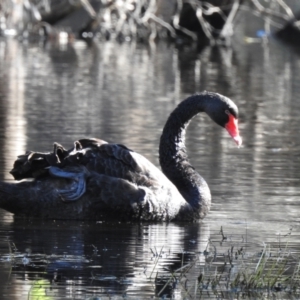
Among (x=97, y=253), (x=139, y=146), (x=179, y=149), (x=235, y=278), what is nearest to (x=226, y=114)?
(x=179, y=149)

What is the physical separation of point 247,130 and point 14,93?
5.40 meters

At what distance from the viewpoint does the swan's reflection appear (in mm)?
6234

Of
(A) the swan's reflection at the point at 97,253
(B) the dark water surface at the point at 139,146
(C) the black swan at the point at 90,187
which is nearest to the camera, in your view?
(A) the swan's reflection at the point at 97,253

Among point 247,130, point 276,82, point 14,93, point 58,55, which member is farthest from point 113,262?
point 58,55

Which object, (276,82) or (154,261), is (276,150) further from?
(276,82)

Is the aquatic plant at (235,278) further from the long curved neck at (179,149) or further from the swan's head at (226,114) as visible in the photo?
the swan's head at (226,114)

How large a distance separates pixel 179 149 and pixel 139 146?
3.03 m

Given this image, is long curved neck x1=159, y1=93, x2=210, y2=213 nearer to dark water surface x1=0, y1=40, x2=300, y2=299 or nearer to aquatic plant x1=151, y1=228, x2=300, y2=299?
dark water surface x1=0, y1=40, x2=300, y2=299

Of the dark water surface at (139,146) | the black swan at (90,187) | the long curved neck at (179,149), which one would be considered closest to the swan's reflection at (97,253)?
the dark water surface at (139,146)

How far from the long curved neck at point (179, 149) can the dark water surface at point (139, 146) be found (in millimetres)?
335

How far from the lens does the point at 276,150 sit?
486 inches

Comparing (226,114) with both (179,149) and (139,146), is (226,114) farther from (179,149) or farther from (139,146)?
(139,146)

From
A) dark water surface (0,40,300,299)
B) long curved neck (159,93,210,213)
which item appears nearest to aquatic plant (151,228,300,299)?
dark water surface (0,40,300,299)

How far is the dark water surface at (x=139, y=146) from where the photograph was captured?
263 inches
